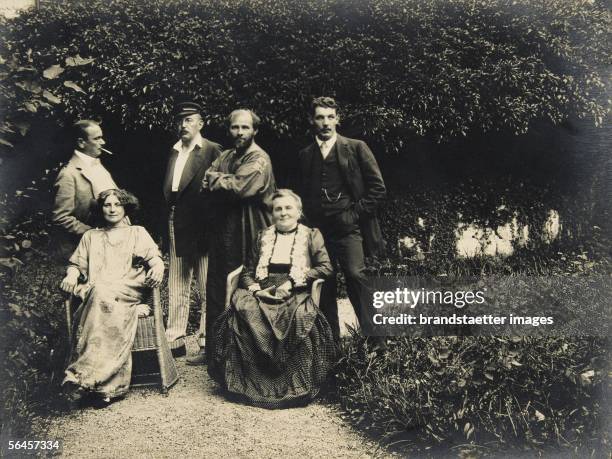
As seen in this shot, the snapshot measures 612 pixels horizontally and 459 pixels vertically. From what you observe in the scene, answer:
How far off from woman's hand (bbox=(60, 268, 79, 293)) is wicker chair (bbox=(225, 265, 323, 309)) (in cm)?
106

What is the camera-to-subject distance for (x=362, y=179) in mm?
4672

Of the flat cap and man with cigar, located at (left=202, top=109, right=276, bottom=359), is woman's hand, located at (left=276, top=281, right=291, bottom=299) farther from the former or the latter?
the flat cap

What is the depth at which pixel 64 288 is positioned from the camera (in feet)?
13.5

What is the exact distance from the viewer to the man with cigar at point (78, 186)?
4.46m

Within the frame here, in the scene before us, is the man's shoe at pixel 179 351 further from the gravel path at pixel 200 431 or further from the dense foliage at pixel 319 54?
the dense foliage at pixel 319 54

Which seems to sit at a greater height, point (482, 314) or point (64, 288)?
point (64, 288)

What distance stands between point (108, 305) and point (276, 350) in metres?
1.20

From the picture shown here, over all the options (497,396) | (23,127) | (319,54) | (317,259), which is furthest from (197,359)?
(319,54)

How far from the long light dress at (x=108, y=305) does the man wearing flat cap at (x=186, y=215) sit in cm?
69

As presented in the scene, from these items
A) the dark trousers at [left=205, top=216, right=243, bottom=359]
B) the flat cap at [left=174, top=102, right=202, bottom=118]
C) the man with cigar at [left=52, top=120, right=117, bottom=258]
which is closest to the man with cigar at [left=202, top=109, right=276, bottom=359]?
the dark trousers at [left=205, top=216, right=243, bottom=359]

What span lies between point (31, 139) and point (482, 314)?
3.40 m

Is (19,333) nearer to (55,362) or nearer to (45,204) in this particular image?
(55,362)

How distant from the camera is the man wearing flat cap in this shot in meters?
4.93

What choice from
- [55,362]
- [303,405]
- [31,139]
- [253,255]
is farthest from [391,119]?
[55,362]
